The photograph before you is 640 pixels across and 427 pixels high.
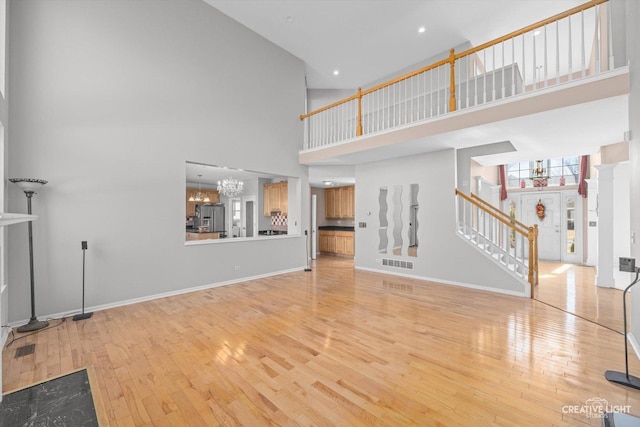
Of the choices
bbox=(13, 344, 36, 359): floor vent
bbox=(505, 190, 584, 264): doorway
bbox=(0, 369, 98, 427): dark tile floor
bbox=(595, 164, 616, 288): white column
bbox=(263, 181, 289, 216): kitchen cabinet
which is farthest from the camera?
bbox=(263, 181, 289, 216): kitchen cabinet

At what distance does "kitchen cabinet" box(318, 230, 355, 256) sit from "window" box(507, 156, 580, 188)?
5.51 meters

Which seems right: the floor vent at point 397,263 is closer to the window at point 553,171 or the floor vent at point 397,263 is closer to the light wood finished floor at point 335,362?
the light wood finished floor at point 335,362

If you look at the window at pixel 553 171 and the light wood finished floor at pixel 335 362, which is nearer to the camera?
the light wood finished floor at pixel 335 362

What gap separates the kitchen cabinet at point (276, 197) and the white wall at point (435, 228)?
2972mm

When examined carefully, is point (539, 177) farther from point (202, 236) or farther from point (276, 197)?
point (202, 236)

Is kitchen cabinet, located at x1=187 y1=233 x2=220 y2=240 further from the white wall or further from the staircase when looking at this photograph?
the staircase

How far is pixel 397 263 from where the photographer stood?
612 cm

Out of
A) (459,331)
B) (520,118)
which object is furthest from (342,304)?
(520,118)

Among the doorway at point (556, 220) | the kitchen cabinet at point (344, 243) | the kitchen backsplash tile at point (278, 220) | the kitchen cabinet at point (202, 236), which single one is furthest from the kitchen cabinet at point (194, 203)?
the doorway at point (556, 220)

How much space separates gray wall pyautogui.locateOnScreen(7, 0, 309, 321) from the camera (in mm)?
3396

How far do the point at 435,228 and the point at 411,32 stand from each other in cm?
433

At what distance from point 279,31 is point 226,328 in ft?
19.3

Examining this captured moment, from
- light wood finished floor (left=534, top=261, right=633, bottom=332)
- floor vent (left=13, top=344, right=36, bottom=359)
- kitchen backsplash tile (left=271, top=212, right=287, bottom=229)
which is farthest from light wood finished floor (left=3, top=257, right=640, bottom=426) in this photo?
kitchen backsplash tile (left=271, top=212, right=287, bottom=229)

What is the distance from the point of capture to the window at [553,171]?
26.7ft
